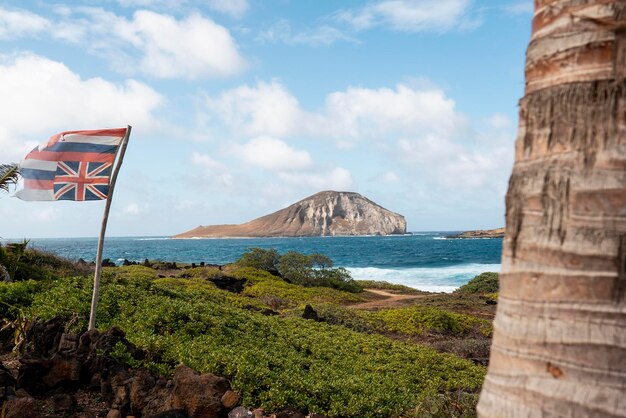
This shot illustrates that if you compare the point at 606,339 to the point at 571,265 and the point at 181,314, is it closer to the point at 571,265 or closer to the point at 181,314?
the point at 571,265

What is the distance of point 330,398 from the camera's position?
629cm

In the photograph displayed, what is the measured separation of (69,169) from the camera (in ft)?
26.4

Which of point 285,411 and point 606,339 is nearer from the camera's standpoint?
point 606,339

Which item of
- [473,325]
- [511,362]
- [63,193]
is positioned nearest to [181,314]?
[63,193]

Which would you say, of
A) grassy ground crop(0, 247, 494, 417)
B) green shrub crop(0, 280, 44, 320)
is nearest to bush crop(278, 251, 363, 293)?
grassy ground crop(0, 247, 494, 417)

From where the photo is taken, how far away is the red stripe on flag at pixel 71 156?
8.01m

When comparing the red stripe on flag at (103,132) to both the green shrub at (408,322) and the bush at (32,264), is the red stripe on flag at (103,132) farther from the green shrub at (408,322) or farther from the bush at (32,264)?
the green shrub at (408,322)

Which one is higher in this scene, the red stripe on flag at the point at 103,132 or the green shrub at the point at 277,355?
the red stripe on flag at the point at 103,132

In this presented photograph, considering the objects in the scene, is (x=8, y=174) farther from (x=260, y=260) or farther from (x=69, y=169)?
(x=260, y=260)

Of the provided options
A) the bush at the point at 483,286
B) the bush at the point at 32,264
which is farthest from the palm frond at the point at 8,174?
the bush at the point at 483,286

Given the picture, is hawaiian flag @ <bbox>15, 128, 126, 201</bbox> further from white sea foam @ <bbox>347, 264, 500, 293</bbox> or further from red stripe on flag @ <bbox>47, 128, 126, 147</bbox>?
white sea foam @ <bbox>347, 264, 500, 293</bbox>

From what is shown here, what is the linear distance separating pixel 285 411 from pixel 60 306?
5119 mm

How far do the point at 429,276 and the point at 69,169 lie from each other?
138 ft

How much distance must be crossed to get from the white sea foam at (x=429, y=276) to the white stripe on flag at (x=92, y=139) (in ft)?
103
